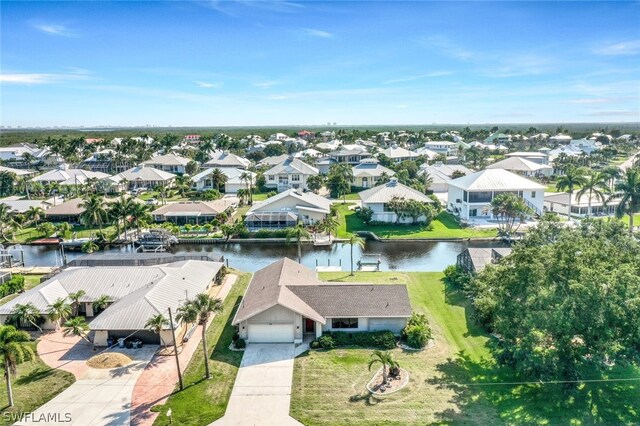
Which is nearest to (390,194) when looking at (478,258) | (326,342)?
(478,258)

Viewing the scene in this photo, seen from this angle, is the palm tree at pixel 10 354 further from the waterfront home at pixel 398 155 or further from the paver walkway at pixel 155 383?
the waterfront home at pixel 398 155

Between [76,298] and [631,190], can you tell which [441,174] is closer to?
[631,190]

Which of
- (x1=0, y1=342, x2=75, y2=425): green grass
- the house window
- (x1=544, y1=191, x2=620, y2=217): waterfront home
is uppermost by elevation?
(x1=544, y1=191, x2=620, y2=217): waterfront home

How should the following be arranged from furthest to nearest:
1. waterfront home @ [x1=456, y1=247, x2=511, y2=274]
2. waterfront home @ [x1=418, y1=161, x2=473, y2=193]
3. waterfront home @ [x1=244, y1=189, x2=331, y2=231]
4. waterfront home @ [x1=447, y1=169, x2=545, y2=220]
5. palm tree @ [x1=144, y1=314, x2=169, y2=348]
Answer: waterfront home @ [x1=418, y1=161, x2=473, y2=193] < waterfront home @ [x1=447, y1=169, x2=545, y2=220] < waterfront home @ [x1=244, y1=189, x2=331, y2=231] < waterfront home @ [x1=456, y1=247, x2=511, y2=274] < palm tree @ [x1=144, y1=314, x2=169, y2=348]

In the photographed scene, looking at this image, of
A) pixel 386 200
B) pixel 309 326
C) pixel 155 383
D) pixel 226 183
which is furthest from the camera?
pixel 226 183

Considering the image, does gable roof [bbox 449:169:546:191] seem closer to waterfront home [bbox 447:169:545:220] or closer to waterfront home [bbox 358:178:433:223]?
waterfront home [bbox 447:169:545:220]

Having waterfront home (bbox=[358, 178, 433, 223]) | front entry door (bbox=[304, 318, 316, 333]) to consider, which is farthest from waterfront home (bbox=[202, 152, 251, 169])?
front entry door (bbox=[304, 318, 316, 333])

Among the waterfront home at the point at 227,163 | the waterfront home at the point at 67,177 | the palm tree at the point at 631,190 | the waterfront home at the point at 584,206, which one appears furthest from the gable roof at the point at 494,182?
the waterfront home at the point at 67,177
